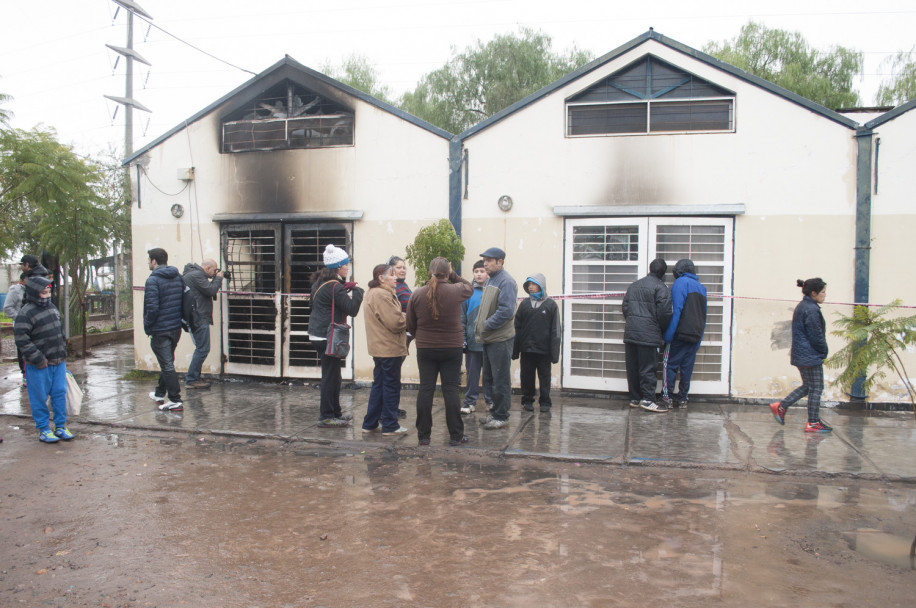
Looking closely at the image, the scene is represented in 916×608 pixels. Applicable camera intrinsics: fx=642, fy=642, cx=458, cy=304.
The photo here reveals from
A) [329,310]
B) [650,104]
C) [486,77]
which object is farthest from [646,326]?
[486,77]

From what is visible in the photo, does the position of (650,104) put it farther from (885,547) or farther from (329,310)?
(885,547)

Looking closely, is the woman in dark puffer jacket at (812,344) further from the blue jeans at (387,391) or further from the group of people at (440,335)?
the blue jeans at (387,391)

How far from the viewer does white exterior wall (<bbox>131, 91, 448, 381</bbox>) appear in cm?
938

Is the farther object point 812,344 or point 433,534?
point 812,344

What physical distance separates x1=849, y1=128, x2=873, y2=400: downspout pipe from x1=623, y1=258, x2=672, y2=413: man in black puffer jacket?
2430mm

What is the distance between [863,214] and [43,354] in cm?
960

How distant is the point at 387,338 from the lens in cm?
667

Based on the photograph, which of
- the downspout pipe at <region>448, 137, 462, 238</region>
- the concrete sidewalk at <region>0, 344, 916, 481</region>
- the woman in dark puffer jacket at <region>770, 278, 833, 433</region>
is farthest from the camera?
the downspout pipe at <region>448, 137, 462, 238</region>

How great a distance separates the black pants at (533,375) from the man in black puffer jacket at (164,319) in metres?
4.33

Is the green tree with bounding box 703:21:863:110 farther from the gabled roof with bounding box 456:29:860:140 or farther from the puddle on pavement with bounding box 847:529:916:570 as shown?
the puddle on pavement with bounding box 847:529:916:570

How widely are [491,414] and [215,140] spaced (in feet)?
20.8

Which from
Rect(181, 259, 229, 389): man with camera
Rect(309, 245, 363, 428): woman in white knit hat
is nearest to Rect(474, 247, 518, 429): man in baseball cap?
Rect(309, 245, 363, 428): woman in white knit hat

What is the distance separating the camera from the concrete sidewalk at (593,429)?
604cm

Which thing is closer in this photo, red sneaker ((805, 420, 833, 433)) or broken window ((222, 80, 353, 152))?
red sneaker ((805, 420, 833, 433))
